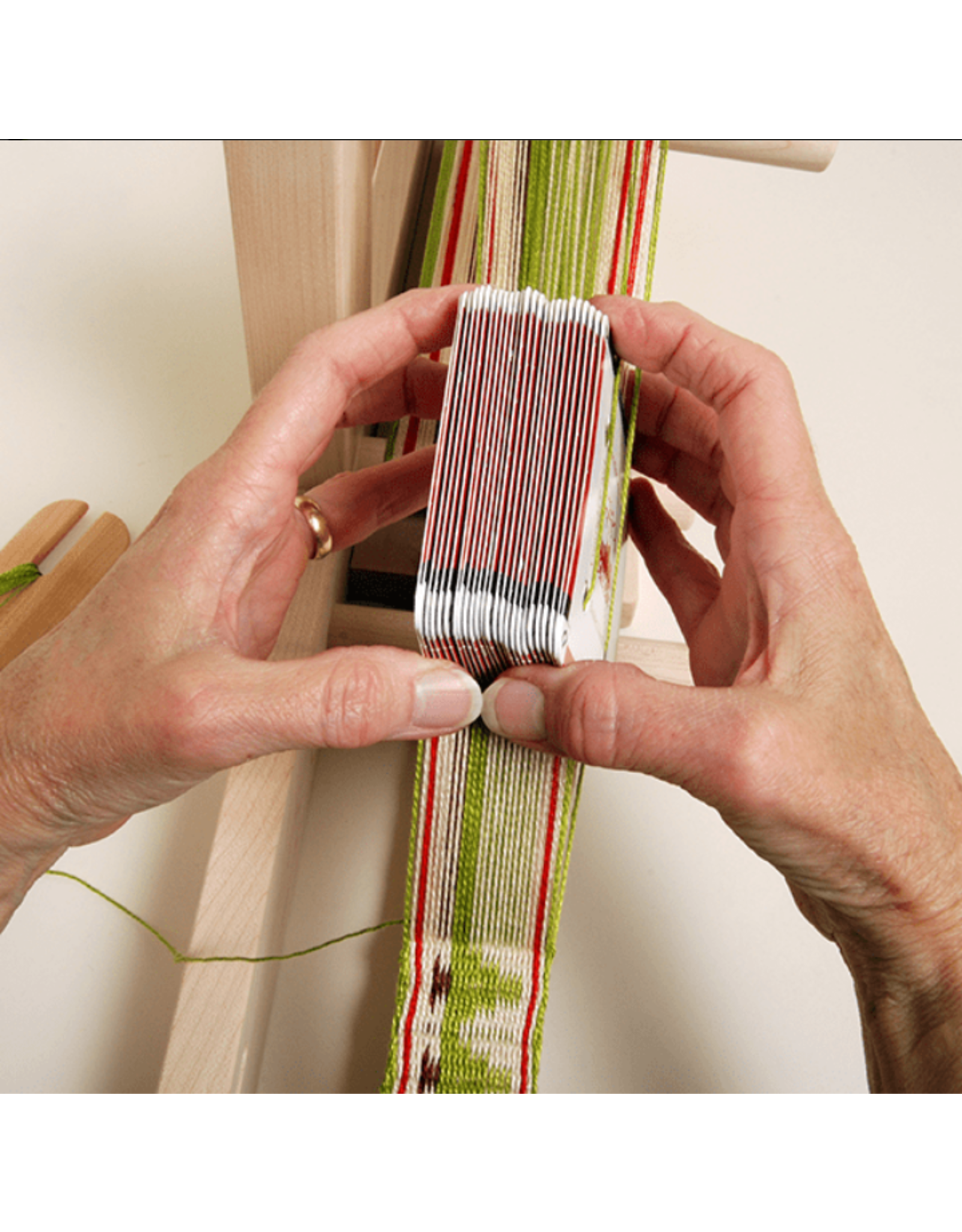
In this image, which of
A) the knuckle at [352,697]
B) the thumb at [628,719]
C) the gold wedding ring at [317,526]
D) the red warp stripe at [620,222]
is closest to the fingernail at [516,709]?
the thumb at [628,719]

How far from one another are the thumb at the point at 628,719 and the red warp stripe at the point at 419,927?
0.12 meters

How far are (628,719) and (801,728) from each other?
0.13m

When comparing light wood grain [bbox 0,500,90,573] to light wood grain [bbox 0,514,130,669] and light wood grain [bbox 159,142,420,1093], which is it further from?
light wood grain [bbox 159,142,420,1093]

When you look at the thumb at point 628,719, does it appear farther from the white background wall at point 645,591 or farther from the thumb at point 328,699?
the white background wall at point 645,591

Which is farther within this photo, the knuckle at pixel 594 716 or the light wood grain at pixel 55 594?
the light wood grain at pixel 55 594

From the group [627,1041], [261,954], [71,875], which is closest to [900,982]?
[627,1041]

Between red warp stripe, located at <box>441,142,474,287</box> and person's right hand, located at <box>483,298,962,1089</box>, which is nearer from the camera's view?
person's right hand, located at <box>483,298,962,1089</box>

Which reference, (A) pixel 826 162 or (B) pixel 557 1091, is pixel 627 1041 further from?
(A) pixel 826 162

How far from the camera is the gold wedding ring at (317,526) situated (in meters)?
1.07

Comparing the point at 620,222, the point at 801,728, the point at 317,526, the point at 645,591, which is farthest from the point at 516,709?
the point at 645,591

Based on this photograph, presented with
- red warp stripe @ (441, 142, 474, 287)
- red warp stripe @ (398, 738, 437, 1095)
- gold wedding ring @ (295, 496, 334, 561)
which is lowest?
red warp stripe @ (398, 738, 437, 1095)

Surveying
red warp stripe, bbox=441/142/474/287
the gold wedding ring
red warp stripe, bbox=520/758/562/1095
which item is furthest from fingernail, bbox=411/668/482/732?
red warp stripe, bbox=441/142/474/287

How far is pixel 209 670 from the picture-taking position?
2.49 feet

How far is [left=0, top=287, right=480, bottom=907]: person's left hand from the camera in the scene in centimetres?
75
